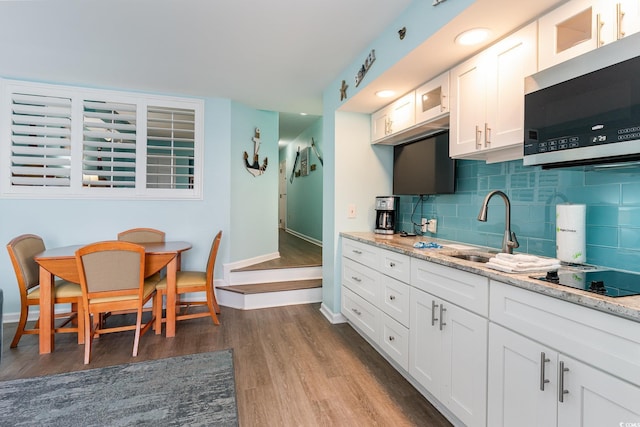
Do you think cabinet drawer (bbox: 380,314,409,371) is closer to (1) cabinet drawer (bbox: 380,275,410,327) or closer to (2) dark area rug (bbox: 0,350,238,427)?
(1) cabinet drawer (bbox: 380,275,410,327)

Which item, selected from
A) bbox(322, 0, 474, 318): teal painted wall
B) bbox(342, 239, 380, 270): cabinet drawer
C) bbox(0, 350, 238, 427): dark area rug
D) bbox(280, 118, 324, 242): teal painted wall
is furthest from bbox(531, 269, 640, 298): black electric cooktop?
bbox(280, 118, 324, 242): teal painted wall

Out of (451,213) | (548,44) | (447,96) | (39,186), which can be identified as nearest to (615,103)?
(548,44)

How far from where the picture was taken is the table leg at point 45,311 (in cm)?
248

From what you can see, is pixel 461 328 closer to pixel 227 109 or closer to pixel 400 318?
pixel 400 318

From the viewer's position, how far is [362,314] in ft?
8.90

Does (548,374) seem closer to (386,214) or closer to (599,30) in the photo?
(599,30)

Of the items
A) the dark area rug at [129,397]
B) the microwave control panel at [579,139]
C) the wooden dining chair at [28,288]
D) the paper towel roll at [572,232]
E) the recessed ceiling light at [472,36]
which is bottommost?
the dark area rug at [129,397]

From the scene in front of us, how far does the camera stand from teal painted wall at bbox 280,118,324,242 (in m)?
5.75

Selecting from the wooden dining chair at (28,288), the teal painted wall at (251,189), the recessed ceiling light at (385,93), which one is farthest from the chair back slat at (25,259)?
the recessed ceiling light at (385,93)

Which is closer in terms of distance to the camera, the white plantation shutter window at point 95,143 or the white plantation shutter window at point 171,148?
the white plantation shutter window at point 95,143

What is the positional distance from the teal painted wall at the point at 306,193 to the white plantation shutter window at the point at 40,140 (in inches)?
132

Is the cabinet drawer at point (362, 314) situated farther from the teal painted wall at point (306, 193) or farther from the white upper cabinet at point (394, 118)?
the teal painted wall at point (306, 193)

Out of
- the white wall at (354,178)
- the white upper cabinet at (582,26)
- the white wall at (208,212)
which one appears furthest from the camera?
the white wall at (208,212)

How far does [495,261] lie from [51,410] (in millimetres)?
2605
